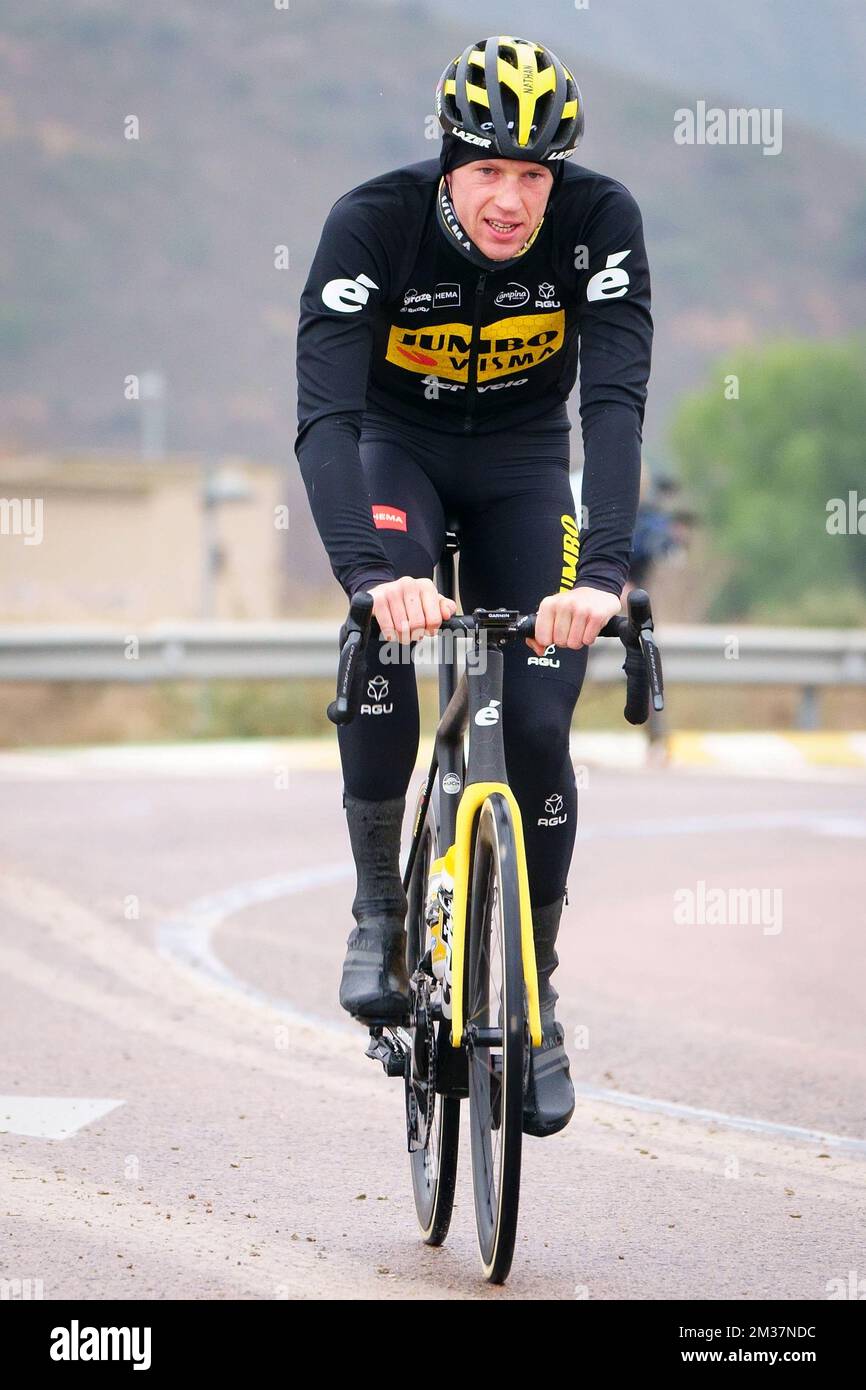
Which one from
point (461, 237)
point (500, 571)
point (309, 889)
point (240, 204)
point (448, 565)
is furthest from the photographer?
point (240, 204)

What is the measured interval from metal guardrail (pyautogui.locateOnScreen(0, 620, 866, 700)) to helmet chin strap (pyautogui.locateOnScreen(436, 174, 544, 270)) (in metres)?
10.9

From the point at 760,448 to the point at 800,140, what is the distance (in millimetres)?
91532

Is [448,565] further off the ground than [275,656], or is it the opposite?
[448,565]

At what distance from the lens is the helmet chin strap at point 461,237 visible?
4129mm

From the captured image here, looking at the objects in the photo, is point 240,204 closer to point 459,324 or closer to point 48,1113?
point 48,1113

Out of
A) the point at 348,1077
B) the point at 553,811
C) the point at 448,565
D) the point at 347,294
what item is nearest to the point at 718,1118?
the point at 348,1077

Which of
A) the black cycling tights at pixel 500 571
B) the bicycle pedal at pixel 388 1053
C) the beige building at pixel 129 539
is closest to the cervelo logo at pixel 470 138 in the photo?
the black cycling tights at pixel 500 571

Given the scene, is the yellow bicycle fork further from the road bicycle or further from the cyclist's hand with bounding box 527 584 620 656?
the cyclist's hand with bounding box 527 584 620 656

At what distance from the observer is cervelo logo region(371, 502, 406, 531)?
4.27 metres

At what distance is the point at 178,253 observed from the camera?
15025cm

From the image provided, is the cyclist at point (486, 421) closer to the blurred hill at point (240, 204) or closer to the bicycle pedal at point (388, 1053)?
the bicycle pedal at point (388, 1053)

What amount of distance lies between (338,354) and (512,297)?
0.41 m

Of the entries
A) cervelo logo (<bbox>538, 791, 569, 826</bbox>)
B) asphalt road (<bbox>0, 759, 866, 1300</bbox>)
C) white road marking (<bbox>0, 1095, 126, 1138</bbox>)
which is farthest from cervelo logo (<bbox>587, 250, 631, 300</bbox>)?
white road marking (<bbox>0, 1095, 126, 1138</bbox>)

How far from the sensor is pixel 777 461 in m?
111
